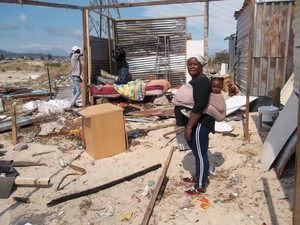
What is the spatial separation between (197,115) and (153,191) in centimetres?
136

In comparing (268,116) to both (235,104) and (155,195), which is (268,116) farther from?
(155,195)

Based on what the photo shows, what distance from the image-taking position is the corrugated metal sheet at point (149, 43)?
41.5ft

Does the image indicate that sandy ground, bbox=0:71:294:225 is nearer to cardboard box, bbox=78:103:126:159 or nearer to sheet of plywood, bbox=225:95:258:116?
cardboard box, bbox=78:103:126:159

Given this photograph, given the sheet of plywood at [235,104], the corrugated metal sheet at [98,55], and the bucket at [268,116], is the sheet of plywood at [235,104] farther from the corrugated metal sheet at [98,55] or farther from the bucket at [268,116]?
the corrugated metal sheet at [98,55]

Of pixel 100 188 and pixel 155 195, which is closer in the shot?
pixel 155 195

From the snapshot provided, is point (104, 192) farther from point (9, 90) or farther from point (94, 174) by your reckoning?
point (9, 90)

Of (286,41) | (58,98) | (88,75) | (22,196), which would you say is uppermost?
(286,41)

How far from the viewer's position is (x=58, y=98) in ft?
35.5

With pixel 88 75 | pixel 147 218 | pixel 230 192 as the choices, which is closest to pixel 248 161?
pixel 230 192

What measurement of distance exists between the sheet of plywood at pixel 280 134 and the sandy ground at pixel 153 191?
0.19m

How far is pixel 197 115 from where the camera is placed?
328 centimetres

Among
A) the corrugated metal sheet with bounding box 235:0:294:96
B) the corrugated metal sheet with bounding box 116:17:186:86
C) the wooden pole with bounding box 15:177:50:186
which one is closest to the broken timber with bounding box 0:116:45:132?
the wooden pole with bounding box 15:177:50:186

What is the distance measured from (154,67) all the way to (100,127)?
859 cm

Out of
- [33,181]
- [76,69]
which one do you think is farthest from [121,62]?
[33,181]
